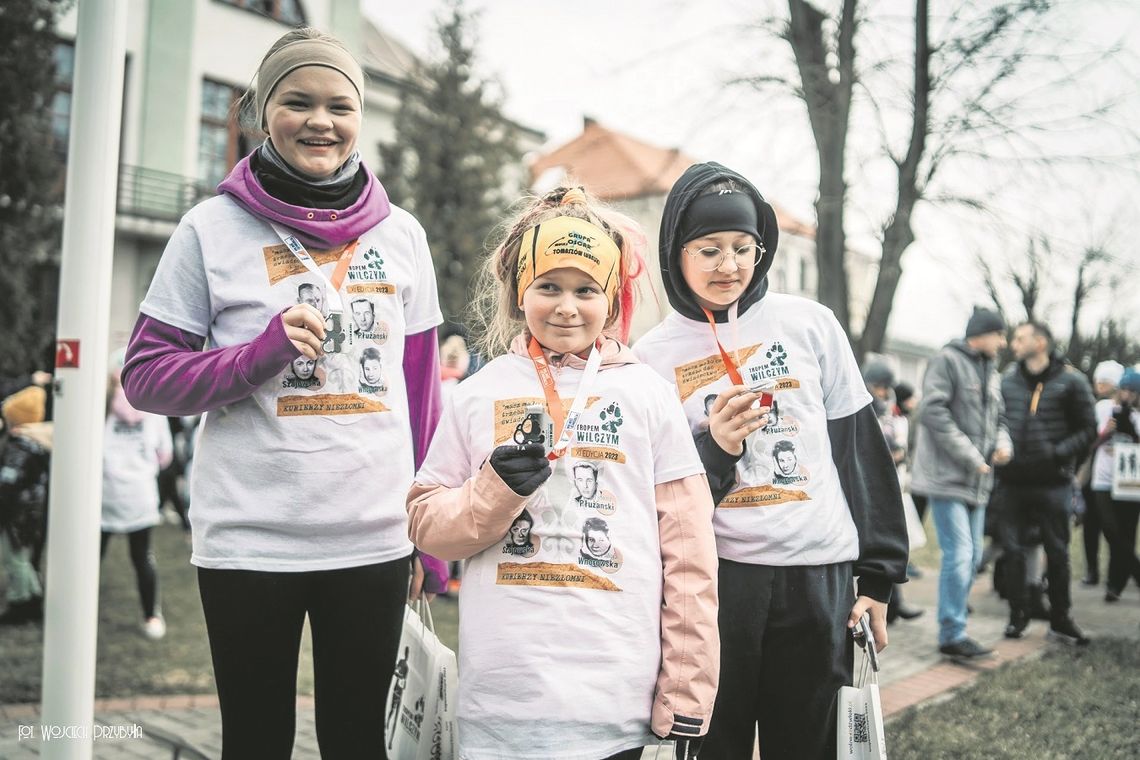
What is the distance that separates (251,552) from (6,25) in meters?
13.7

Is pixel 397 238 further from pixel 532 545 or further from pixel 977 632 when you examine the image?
pixel 977 632

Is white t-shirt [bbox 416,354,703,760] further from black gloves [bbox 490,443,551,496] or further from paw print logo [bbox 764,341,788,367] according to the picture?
paw print logo [bbox 764,341,788,367]

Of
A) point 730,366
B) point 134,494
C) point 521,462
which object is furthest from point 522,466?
point 134,494

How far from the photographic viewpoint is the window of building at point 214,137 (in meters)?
19.2

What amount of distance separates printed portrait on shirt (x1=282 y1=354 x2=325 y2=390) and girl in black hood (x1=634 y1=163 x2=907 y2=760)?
96 cm

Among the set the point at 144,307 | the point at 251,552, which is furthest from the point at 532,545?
the point at 144,307

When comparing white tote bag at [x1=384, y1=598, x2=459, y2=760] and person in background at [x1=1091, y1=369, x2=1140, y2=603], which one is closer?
white tote bag at [x1=384, y1=598, x2=459, y2=760]

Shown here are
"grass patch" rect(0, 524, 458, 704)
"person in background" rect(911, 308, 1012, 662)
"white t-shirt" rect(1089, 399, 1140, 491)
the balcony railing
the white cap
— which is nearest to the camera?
"grass patch" rect(0, 524, 458, 704)

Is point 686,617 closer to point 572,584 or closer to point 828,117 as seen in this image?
point 572,584

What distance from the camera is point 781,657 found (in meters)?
2.31

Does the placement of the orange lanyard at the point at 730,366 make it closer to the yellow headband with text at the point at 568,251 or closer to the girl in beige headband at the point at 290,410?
the yellow headband with text at the point at 568,251

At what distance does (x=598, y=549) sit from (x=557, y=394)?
0.36 m

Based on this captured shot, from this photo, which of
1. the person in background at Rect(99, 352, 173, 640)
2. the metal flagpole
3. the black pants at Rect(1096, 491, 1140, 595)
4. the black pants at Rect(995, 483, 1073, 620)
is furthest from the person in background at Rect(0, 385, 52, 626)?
the black pants at Rect(1096, 491, 1140, 595)

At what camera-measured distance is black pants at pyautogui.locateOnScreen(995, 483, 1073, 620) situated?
19.5ft
